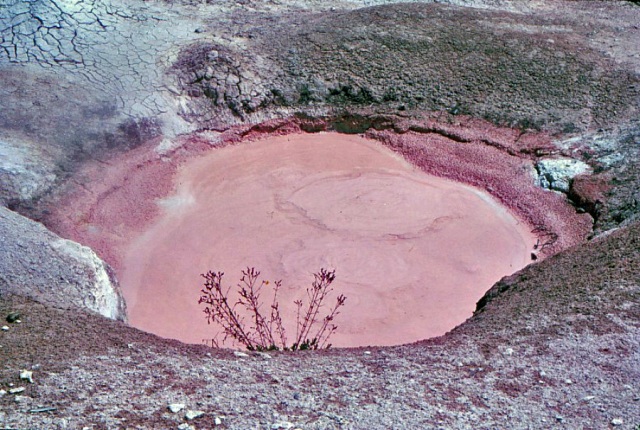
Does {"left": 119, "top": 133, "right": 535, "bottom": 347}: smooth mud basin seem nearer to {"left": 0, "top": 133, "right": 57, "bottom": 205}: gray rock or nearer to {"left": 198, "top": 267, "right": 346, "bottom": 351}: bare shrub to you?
{"left": 198, "top": 267, "right": 346, "bottom": 351}: bare shrub

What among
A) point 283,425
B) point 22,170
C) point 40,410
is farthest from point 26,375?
point 22,170

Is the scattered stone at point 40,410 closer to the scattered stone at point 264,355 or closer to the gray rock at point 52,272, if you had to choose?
the scattered stone at point 264,355

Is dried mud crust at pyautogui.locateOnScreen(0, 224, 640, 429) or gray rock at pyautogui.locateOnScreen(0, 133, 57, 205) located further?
gray rock at pyautogui.locateOnScreen(0, 133, 57, 205)

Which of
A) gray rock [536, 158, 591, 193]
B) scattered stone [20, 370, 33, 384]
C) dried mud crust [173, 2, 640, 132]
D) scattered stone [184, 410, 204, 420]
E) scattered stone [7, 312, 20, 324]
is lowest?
scattered stone [184, 410, 204, 420]

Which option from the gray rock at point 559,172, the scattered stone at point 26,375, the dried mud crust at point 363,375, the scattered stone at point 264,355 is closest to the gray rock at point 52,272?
the dried mud crust at point 363,375

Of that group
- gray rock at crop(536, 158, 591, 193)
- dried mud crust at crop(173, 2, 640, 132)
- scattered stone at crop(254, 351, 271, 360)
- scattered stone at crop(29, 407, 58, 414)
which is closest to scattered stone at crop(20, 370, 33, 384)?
scattered stone at crop(29, 407, 58, 414)

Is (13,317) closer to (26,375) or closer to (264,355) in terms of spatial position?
(26,375)

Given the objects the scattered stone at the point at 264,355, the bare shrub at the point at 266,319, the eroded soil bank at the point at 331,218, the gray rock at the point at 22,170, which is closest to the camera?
the scattered stone at the point at 264,355

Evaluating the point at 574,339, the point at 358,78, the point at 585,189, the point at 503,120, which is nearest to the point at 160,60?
the point at 358,78
